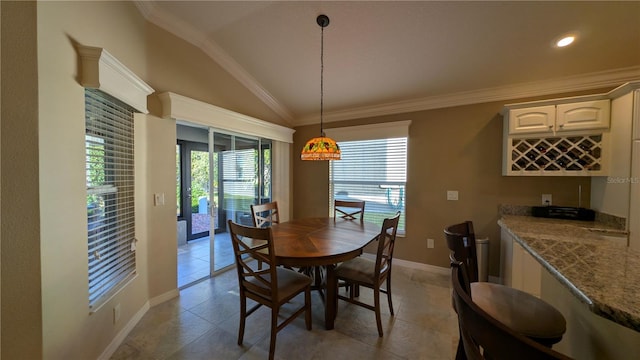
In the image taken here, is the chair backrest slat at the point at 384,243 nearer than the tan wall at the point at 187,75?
Yes

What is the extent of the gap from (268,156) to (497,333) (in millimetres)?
3908

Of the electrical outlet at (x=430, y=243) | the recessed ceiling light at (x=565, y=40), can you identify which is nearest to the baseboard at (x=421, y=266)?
the electrical outlet at (x=430, y=243)

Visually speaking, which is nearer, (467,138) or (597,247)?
(597,247)

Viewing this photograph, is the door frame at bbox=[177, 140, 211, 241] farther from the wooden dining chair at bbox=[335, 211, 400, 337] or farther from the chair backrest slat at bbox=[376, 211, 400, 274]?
the chair backrest slat at bbox=[376, 211, 400, 274]

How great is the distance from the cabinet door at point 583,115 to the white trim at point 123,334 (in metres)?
4.55

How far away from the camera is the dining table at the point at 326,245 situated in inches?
69.8

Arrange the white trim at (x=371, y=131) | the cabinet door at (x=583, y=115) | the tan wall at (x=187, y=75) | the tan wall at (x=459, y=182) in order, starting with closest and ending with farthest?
the cabinet door at (x=583, y=115), the tan wall at (x=187, y=75), the tan wall at (x=459, y=182), the white trim at (x=371, y=131)

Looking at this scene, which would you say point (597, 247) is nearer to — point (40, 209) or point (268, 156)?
point (40, 209)

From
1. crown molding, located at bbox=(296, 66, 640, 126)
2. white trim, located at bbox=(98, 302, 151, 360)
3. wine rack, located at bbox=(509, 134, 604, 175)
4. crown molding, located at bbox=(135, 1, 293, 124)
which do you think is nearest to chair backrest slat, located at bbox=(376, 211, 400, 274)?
wine rack, located at bbox=(509, 134, 604, 175)

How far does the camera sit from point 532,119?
8.32 feet

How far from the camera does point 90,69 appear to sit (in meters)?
1.53

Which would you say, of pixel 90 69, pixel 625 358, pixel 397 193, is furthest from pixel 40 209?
pixel 397 193

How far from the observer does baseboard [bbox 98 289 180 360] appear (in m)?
1.75

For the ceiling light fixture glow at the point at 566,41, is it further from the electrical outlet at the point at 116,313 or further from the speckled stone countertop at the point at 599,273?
the electrical outlet at the point at 116,313
